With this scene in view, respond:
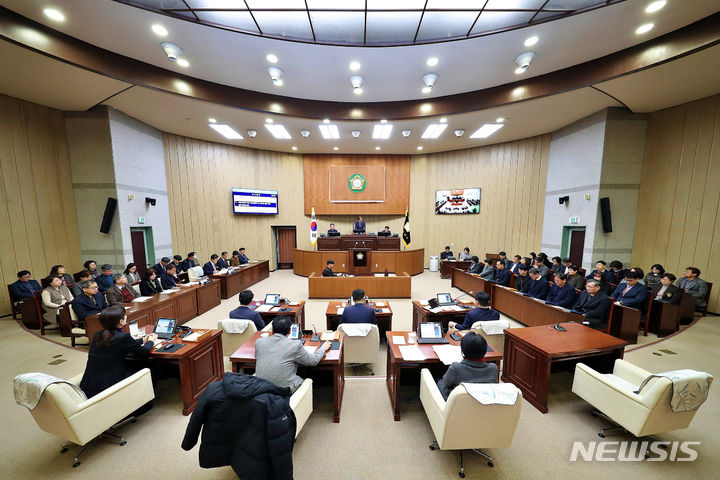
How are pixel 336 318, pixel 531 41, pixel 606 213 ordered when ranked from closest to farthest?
1. pixel 336 318
2. pixel 531 41
3. pixel 606 213

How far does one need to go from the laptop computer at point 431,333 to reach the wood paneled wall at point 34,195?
988cm

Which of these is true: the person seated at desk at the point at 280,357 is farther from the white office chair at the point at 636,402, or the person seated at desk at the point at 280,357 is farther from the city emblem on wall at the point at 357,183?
the city emblem on wall at the point at 357,183

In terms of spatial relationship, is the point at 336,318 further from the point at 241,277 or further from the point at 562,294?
the point at 241,277

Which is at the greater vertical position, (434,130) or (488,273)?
(434,130)

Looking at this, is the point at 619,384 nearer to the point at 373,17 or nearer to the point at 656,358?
the point at 656,358

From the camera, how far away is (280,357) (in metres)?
2.44

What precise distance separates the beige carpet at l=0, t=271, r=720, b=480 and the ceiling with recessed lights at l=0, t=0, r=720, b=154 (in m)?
5.68

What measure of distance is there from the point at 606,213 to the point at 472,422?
8509 mm

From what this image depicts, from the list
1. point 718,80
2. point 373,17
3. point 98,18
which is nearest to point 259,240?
point 98,18

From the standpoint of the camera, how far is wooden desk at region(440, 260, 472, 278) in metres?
10.1

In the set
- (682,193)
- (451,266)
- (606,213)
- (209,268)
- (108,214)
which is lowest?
(451,266)

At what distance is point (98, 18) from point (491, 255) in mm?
13116

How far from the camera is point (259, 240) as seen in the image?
1200cm

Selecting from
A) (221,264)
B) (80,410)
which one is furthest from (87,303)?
(221,264)
